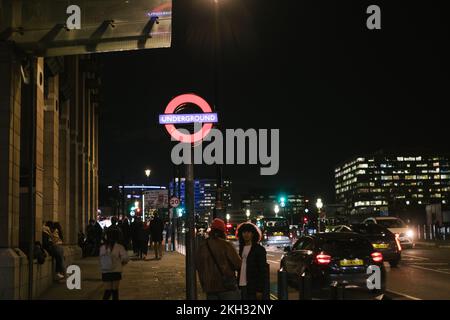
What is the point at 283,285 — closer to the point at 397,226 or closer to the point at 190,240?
the point at 190,240

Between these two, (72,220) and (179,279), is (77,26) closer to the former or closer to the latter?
(179,279)

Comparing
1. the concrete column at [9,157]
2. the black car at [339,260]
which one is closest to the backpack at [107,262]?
the concrete column at [9,157]

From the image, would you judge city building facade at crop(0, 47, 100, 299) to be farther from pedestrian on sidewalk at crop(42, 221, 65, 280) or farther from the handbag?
the handbag

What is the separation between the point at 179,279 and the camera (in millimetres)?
18266

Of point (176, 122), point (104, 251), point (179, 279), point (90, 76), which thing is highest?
point (90, 76)

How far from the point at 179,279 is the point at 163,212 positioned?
136 ft

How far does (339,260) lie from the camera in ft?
47.7

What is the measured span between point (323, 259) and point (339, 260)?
355 millimetres

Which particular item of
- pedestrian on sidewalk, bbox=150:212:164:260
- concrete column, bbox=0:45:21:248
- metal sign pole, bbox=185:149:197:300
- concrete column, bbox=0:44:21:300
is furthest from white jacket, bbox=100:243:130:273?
pedestrian on sidewalk, bbox=150:212:164:260

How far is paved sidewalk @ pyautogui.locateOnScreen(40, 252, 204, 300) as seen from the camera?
1454cm

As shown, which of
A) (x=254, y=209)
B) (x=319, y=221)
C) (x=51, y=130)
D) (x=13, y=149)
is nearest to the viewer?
(x=13, y=149)

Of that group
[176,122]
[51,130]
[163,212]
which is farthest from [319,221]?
[176,122]

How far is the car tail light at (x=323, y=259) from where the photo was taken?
14.6 metres

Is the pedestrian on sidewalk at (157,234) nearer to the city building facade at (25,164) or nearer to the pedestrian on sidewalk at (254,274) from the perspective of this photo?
the city building facade at (25,164)
